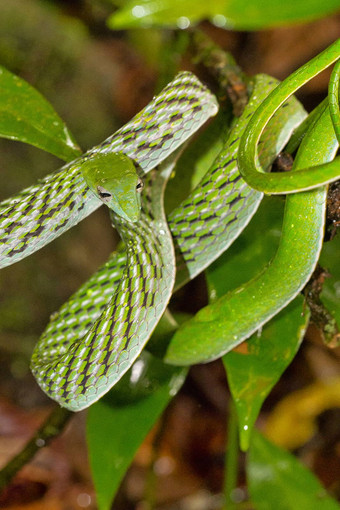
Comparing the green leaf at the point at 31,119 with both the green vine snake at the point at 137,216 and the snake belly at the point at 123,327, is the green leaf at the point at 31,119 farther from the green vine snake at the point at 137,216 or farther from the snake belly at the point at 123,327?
the snake belly at the point at 123,327

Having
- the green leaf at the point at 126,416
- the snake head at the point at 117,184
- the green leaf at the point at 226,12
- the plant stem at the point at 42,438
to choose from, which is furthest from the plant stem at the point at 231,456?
the green leaf at the point at 226,12

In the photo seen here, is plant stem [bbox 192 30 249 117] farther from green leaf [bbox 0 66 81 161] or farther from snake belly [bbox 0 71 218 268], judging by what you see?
green leaf [bbox 0 66 81 161]

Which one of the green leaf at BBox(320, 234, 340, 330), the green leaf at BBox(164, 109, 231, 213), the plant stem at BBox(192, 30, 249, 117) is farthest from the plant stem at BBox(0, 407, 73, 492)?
the plant stem at BBox(192, 30, 249, 117)

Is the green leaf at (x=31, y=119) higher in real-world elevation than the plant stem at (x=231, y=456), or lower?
higher

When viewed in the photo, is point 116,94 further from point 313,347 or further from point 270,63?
point 313,347

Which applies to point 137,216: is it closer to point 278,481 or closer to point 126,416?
point 126,416

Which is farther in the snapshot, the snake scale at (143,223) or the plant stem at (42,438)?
the plant stem at (42,438)

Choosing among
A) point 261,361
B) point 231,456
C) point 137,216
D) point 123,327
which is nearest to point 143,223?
point 137,216

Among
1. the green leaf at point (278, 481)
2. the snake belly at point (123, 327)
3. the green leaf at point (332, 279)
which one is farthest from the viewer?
the green leaf at point (278, 481)
